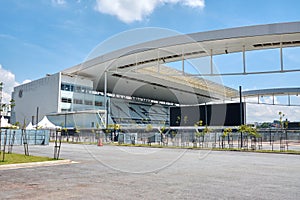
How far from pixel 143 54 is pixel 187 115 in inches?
730

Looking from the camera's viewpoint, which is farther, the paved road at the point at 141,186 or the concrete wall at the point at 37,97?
the concrete wall at the point at 37,97

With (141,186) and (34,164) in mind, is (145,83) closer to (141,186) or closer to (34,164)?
(34,164)

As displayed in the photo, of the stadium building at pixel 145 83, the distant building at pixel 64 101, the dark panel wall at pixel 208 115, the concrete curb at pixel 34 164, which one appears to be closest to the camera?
the concrete curb at pixel 34 164

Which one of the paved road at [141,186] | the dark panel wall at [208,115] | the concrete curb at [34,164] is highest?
the dark panel wall at [208,115]

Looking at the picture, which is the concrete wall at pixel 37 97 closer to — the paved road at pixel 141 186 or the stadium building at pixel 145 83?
the stadium building at pixel 145 83

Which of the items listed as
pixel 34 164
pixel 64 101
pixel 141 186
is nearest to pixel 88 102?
pixel 64 101

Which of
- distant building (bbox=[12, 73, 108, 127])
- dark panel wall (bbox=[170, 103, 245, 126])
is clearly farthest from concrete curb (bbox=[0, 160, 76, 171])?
distant building (bbox=[12, 73, 108, 127])

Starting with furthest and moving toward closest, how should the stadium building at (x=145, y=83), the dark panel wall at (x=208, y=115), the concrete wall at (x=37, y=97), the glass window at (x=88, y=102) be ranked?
the glass window at (x=88, y=102) → the concrete wall at (x=37, y=97) → the dark panel wall at (x=208, y=115) → the stadium building at (x=145, y=83)

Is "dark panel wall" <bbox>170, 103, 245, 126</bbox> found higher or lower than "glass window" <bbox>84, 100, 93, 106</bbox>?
lower

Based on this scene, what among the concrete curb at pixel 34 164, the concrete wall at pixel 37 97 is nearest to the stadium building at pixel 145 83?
the concrete wall at pixel 37 97

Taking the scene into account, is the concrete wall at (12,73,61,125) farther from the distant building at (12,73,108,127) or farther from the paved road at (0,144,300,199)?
the paved road at (0,144,300,199)

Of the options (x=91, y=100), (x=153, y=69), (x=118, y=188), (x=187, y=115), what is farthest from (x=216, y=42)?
(x=91, y=100)

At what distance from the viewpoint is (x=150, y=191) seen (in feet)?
25.1

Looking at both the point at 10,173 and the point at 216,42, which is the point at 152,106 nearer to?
the point at 216,42
